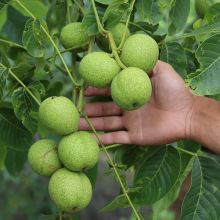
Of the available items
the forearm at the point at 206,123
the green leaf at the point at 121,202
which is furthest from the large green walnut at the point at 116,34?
the green leaf at the point at 121,202

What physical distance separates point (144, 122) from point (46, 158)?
0.60 metres

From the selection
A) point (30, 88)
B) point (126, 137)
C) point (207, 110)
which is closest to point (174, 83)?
point (207, 110)

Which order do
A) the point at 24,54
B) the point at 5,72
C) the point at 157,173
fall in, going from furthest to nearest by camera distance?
1. the point at 24,54
2. the point at 157,173
3. the point at 5,72

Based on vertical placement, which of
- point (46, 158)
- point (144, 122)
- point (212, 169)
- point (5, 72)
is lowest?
point (212, 169)

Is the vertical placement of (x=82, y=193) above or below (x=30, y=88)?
below

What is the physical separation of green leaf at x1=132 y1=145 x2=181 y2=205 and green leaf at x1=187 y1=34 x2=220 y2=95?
423mm

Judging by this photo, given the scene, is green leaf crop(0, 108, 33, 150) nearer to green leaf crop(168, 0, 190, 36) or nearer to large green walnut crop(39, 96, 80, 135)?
large green walnut crop(39, 96, 80, 135)

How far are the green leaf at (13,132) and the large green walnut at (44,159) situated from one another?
293 mm

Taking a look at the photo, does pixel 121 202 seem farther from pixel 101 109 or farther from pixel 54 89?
pixel 54 89

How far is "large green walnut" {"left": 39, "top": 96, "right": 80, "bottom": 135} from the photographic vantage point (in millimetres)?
1197

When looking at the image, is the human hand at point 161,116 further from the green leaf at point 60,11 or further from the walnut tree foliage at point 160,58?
the green leaf at point 60,11

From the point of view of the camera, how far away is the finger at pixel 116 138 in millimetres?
1632

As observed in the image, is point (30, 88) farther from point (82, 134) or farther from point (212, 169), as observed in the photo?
point (212, 169)

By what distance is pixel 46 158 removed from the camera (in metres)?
1.27
